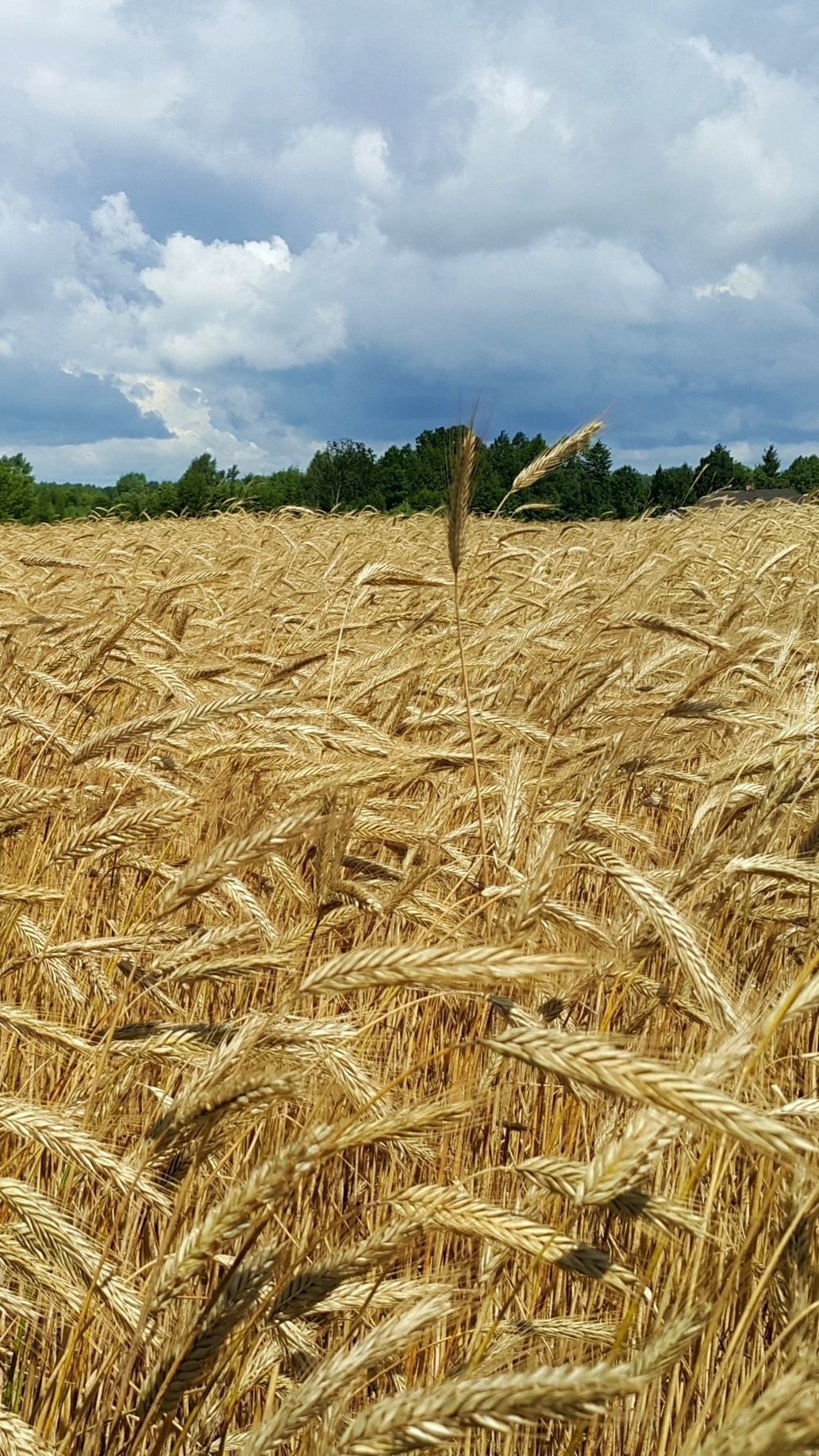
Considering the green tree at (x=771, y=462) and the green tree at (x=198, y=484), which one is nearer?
the green tree at (x=198, y=484)

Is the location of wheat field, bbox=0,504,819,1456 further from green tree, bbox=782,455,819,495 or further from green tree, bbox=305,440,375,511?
green tree, bbox=782,455,819,495

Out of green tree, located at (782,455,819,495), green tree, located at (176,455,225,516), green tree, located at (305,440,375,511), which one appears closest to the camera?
green tree, located at (176,455,225,516)

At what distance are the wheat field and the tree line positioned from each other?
70.7 ft

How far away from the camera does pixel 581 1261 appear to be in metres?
1.19

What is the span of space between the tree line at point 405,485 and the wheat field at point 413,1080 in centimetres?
2155

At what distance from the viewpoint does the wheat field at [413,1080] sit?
112cm

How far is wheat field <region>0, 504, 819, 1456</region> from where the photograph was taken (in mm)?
1122

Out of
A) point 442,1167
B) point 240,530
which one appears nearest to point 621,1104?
point 442,1167

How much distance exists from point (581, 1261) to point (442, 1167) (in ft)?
2.00

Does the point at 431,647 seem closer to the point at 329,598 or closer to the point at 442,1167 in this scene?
the point at 329,598

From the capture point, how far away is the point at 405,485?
203 feet

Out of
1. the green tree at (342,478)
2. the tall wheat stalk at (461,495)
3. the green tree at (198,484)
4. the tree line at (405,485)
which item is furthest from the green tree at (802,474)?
the tall wheat stalk at (461,495)

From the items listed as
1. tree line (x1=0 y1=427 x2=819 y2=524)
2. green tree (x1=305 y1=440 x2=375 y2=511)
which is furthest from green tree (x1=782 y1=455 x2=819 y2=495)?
green tree (x1=305 y1=440 x2=375 y2=511)

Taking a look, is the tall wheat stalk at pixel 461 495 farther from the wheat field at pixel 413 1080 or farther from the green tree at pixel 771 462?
the green tree at pixel 771 462
